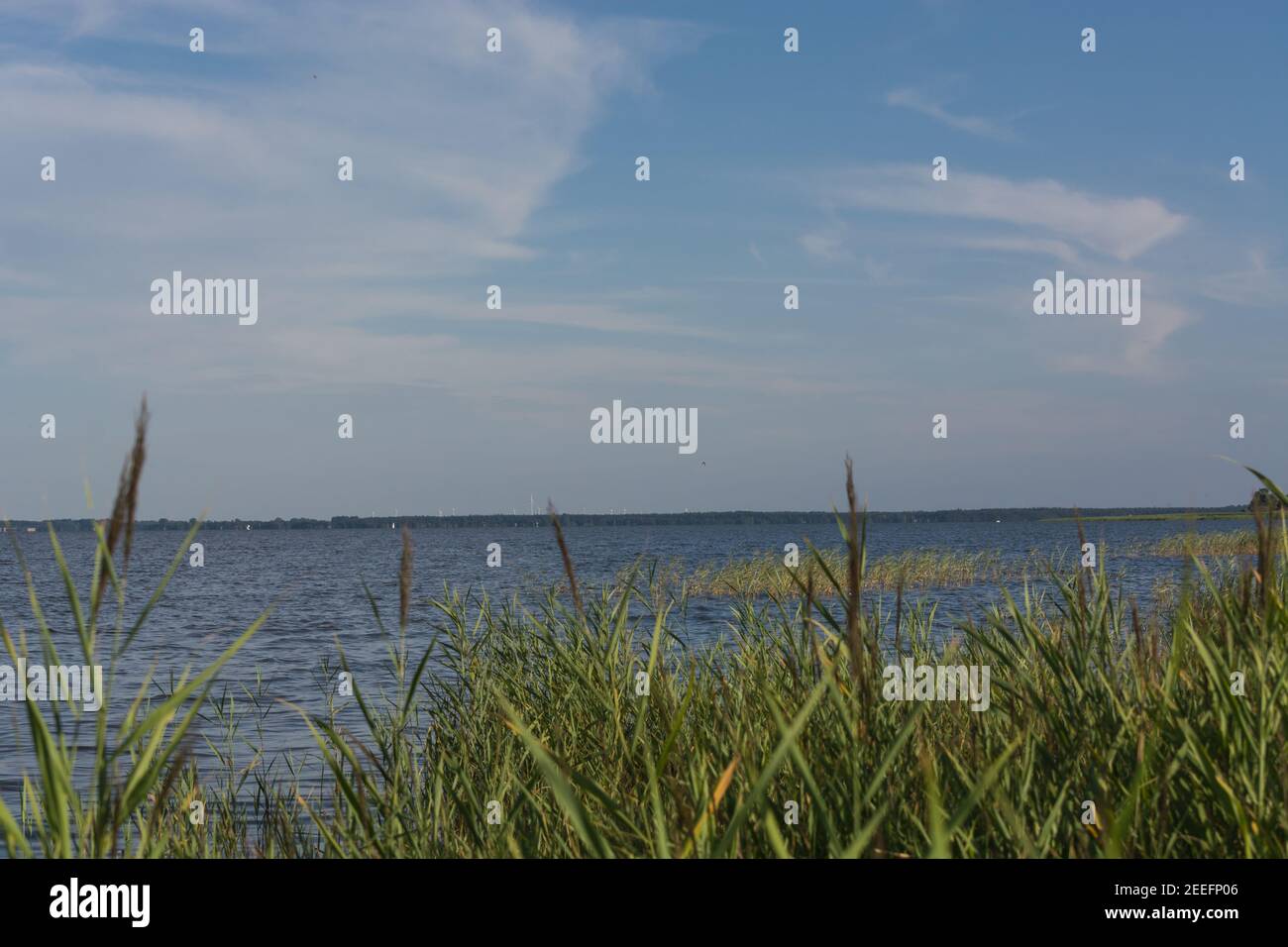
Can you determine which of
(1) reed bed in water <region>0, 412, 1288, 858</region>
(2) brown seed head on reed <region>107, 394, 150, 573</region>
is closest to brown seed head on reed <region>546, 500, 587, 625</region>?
(1) reed bed in water <region>0, 412, 1288, 858</region>

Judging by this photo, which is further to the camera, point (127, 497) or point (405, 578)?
point (405, 578)

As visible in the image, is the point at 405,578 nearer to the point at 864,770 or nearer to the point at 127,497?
the point at 127,497

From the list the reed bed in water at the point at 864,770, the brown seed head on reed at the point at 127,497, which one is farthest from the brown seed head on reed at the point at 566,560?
the brown seed head on reed at the point at 127,497

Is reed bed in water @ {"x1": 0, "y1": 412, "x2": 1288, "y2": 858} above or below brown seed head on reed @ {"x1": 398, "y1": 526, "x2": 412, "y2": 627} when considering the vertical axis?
below

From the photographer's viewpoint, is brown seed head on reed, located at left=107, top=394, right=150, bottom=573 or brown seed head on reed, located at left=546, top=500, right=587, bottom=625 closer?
brown seed head on reed, located at left=107, top=394, right=150, bottom=573

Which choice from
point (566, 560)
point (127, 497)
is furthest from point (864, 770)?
point (127, 497)

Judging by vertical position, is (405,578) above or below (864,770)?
above

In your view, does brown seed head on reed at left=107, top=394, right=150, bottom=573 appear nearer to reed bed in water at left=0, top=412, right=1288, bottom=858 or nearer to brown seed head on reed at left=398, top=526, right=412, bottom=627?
reed bed in water at left=0, top=412, right=1288, bottom=858

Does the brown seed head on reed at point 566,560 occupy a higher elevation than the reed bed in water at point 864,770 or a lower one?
higher

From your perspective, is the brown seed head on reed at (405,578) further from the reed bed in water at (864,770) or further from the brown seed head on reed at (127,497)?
the brown seed head on reed at (127,497)
